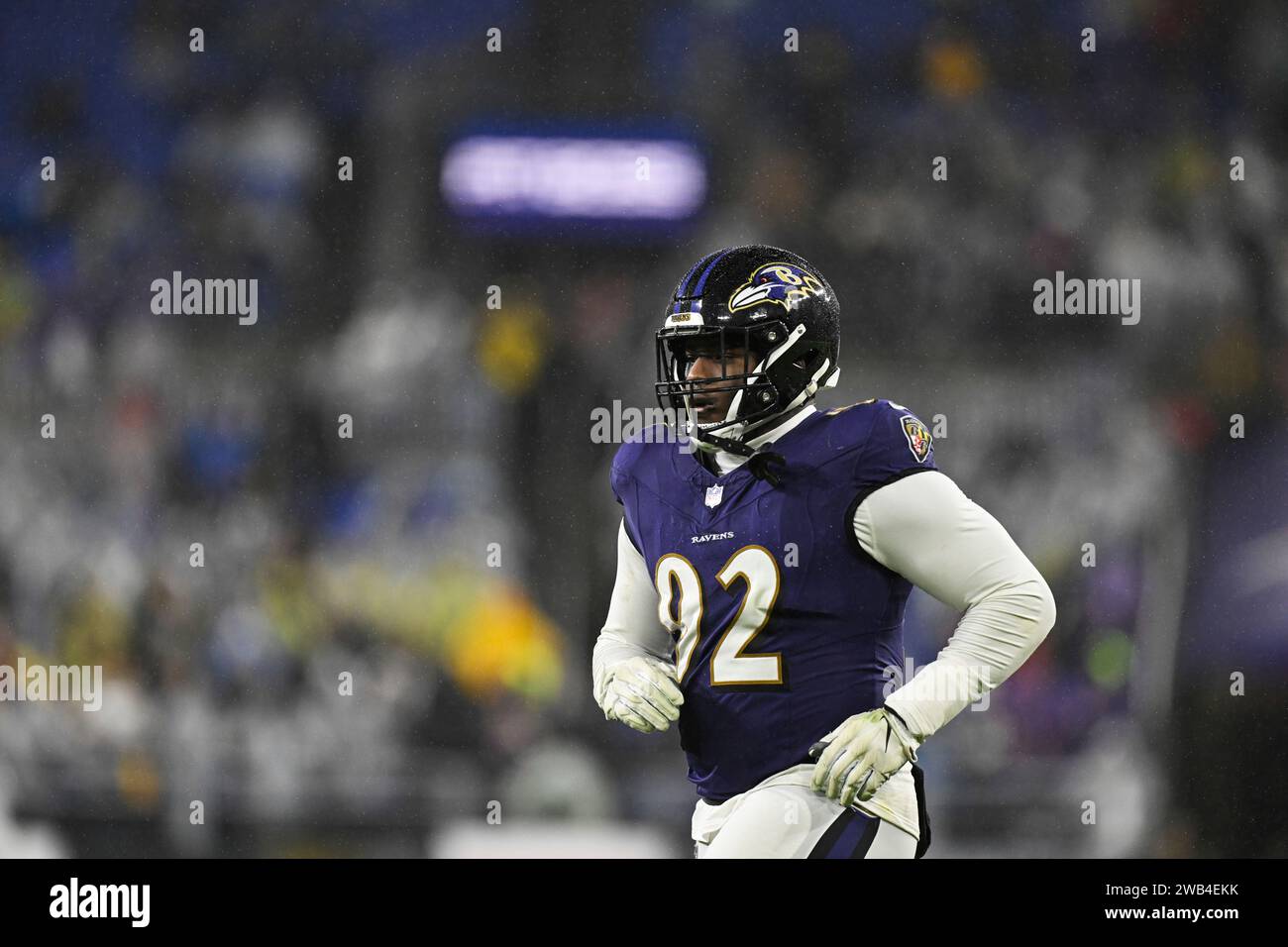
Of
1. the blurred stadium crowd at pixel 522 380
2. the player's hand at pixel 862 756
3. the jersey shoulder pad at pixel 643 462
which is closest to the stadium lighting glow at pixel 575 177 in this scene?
the blurred stadium crowd at pixel 522 380

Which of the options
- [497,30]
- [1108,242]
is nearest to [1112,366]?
Answer: [1108,242]

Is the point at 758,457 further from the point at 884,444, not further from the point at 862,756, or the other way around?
the point at 862,756

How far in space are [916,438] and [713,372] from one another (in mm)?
311

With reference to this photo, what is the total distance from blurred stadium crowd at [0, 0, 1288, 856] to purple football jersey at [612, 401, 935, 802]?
2.54 m

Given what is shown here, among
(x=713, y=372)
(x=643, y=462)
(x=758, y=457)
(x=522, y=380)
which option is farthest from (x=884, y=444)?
(x=522, y=380)

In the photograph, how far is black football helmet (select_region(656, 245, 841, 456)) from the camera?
6.43 ft

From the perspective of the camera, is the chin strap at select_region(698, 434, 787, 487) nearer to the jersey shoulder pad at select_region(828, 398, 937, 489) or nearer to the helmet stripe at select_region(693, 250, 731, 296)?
the jersey shoulder pad at select_region(828, 398, 937, 489)

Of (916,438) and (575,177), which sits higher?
(575,177)

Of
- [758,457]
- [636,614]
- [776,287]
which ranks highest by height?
[776,287]

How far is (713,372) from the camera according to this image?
1998 millimetres

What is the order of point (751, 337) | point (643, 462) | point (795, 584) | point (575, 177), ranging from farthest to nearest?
point (575, 177)
point (643, 462)
point (751, 337)
point (795, 584)

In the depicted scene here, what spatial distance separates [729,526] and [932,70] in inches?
139

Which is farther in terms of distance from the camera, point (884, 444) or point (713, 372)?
point (713, 372)

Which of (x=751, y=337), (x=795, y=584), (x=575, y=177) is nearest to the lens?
(x=795, y=584)
